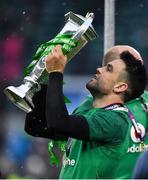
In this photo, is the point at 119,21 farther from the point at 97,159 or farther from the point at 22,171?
the point at 97,159

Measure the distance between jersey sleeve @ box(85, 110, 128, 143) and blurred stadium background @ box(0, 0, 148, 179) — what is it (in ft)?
6.41

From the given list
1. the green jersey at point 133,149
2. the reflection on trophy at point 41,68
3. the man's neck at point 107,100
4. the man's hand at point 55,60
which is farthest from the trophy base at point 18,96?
the green jersey at point 133,149

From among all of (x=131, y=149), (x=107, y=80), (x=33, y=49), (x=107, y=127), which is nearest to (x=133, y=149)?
(x=131, y=149)

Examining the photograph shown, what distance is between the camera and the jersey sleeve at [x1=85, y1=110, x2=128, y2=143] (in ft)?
6.48

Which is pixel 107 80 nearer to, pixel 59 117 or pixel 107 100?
pixel 107 100

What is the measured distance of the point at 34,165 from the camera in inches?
166

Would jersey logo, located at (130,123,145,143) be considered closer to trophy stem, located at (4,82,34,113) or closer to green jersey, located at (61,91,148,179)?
green jersey, located at (61,91,148,179)

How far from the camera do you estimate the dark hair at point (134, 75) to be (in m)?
2.08

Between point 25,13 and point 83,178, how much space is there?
2397 millimetres

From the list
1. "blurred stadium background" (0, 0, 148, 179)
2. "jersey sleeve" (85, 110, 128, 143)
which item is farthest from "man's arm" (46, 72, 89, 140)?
"blurred stadium background" (0, 0, 148, 179)

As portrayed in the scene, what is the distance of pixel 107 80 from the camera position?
6.83 ft

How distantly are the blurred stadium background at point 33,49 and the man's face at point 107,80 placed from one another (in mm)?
1865

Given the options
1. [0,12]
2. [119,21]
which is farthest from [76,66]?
[0,12]

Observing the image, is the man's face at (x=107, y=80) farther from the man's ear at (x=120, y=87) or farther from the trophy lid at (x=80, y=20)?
the trophy lid at (x=80, y=20)
